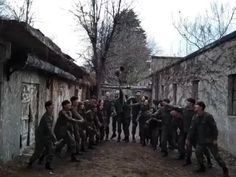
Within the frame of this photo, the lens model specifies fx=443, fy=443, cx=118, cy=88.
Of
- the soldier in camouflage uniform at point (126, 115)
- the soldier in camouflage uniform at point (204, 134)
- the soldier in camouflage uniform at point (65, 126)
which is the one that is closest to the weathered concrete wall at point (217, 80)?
the soldier in camouflage uniform at point (126, 115)

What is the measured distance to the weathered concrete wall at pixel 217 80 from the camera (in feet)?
47.2

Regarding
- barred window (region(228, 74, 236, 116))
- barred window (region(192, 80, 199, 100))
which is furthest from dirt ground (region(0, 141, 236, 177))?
barred window (region(192, 80, 199, 100))

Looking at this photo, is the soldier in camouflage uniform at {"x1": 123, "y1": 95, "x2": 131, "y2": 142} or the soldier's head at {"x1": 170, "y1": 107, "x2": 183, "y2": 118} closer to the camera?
the soldier's head at {"x1": 170, "y1": 107, "x2": 183, "y2": 118}

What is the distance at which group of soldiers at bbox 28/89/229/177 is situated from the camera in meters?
10.2

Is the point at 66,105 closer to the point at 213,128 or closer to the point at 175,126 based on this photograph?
the point at 213,128

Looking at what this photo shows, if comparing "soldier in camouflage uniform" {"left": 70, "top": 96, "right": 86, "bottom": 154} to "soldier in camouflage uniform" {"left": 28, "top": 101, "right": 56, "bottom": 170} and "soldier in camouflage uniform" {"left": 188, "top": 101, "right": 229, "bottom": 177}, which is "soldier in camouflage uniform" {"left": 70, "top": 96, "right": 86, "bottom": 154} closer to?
"soldier in camouflage uniform" {"left": 28, "top": 101, "right": 56, "bottom": 170}

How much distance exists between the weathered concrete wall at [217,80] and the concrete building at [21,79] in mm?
5176

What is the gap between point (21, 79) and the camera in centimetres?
1109

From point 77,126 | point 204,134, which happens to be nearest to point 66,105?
point 77,126

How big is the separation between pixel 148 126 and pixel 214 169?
172 inches

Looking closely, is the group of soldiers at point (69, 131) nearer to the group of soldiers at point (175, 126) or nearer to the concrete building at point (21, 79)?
the concrete building at point (21, 79)

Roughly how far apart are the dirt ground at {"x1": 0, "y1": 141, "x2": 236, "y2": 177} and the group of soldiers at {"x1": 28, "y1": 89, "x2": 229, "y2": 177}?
316mm

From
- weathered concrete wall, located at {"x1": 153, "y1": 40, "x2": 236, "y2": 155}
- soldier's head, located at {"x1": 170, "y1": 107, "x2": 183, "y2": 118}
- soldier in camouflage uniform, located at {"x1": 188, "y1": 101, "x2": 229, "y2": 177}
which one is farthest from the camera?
weathered concrete wall, located at {"x1": 153, "y1": 40, "x2": 236, "y2": 155}

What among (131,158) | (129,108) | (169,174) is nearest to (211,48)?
(129,108)
